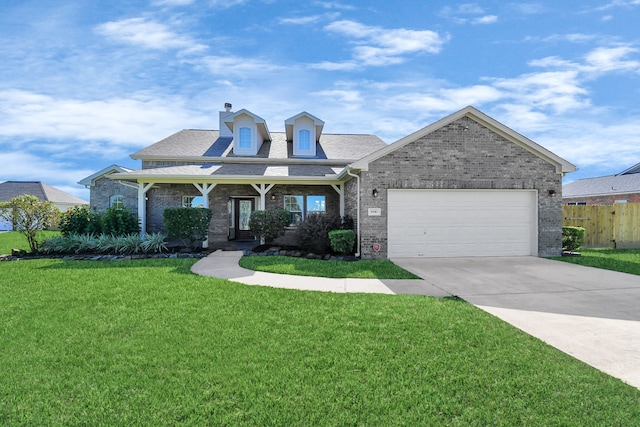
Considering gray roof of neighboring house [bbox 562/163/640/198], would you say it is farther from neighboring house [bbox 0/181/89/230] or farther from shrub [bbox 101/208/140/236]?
neighboring house [bbox 0/181/89/230]

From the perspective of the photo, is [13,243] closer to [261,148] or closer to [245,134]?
[245,134]

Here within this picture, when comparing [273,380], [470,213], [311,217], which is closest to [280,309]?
[273,380]

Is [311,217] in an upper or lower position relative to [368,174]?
lower

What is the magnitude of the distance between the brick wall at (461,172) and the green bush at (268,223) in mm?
3363

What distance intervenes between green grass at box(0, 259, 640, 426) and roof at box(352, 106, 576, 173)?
5.90m

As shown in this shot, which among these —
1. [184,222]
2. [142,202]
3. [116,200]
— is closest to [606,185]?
[184,222]

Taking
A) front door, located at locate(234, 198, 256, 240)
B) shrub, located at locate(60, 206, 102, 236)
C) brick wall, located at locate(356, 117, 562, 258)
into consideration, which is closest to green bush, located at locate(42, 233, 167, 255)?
shrub, located at locate(60, 206, 102, 236)

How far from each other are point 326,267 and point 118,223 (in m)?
8.75

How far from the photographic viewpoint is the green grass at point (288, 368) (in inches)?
104

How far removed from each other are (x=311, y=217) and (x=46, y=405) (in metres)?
9.59

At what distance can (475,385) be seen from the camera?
3.00m

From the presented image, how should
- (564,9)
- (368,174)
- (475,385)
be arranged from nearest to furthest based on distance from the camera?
1. (475,385)
2. (564,9)
3. (368,174)

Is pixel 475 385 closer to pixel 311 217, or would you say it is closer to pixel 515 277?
pixel 515 277

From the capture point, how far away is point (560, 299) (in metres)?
5.92
